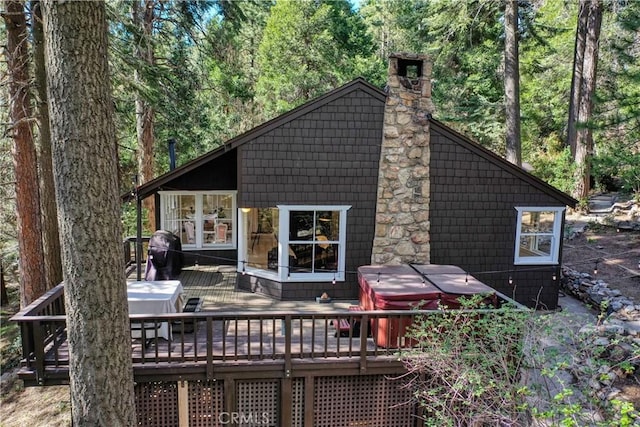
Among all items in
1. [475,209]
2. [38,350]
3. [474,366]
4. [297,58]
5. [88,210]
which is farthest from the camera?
[297,58]

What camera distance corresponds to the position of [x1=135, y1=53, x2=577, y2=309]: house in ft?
28.0

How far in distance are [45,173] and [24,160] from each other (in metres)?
0.76

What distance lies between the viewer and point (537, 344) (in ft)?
15.9

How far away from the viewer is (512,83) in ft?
47.8

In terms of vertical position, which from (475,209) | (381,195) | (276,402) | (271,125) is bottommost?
(276,402)

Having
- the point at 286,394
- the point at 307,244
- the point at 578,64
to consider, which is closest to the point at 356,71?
the point at 578,64

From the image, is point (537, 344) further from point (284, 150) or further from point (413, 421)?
point (284, 150)

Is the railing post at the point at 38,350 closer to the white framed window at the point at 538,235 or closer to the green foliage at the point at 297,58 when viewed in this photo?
the white framed window at the point at 538,235

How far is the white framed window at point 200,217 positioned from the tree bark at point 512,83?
9.35m

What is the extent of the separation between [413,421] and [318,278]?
11.3 ft

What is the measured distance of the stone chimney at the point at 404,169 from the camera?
8.67 meters

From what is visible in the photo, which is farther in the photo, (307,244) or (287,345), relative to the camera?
(307,244)

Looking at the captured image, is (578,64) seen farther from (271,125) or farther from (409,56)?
(271,125)

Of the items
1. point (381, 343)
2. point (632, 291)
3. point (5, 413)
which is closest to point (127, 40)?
point (5, 413)
